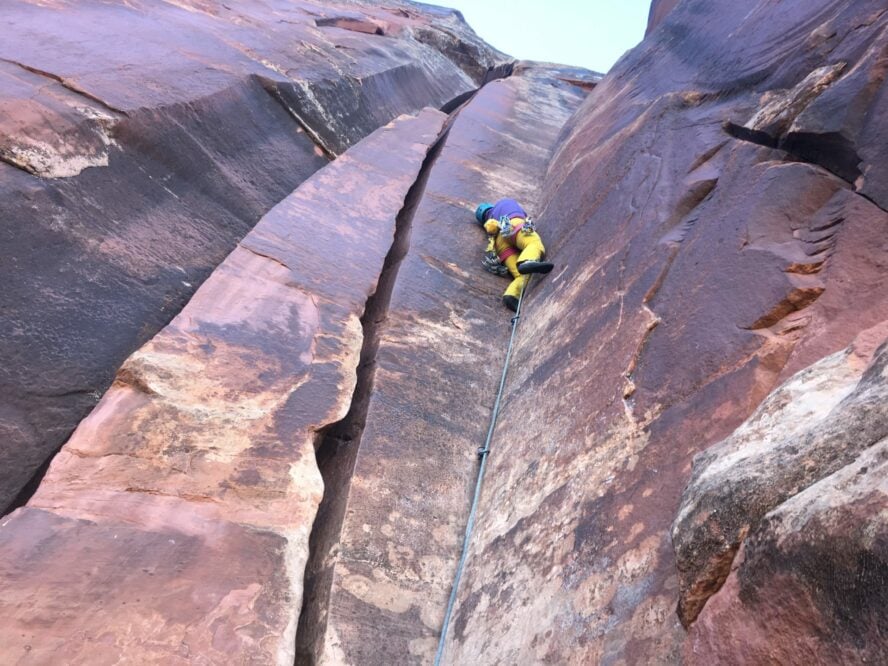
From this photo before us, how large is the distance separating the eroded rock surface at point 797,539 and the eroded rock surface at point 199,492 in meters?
1.55

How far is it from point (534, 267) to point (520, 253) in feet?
1.49

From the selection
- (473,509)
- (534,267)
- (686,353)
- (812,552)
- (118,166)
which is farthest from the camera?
(534,267)

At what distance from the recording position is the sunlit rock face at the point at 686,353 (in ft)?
5.96

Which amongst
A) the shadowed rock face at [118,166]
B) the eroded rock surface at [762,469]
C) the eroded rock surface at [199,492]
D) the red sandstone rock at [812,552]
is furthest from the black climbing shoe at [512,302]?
the red sandstone rock at [812,552]

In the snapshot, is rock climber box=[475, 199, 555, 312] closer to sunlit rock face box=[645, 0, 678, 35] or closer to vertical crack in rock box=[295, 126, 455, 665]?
vertical crack in rock box=[295, 126, 455, 665]

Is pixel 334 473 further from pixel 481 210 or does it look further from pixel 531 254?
pixel 481 210

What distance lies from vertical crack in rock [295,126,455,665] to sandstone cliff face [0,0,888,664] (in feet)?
0.05

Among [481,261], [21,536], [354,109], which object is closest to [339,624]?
[21,536]

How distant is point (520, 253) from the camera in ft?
16.0

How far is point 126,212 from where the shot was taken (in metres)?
3.80

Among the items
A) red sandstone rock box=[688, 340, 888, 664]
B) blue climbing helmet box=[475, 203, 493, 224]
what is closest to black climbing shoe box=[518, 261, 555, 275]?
blue climbing helmet box=[475, 203, 493, 224]

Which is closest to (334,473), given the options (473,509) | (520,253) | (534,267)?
(473,509)

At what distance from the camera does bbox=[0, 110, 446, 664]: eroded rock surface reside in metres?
2.09

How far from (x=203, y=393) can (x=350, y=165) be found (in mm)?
3368
